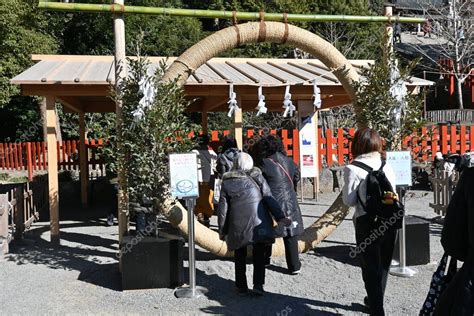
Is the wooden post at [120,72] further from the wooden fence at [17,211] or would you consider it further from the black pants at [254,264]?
the wooden fence at [17,211]

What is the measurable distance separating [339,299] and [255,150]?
2024mm

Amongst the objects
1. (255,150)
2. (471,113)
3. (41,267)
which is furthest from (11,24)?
(471,113)

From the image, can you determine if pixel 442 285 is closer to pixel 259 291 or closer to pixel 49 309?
pixel 259 291

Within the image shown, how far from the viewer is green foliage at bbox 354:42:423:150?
6625 millimetres

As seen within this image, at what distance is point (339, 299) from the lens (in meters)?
5.37

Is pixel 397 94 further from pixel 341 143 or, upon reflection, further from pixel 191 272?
pixel 341 143

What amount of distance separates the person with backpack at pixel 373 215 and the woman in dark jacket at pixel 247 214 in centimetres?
110

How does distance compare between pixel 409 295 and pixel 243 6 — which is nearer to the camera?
pixel 409 295

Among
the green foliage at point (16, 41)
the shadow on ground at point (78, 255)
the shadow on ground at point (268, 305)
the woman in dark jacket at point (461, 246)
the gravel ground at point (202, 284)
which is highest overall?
the green foliage at point (16, 41)

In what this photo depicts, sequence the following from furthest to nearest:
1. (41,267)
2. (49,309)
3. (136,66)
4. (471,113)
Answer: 1. (471,113)
2. (41,267)
3. (136,66)
4. (49,309)

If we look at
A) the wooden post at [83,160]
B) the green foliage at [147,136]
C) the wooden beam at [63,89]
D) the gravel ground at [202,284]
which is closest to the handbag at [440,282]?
the gravel ground at [202,284]

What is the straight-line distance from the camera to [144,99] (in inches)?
229

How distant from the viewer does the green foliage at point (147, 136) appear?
593 centimetres

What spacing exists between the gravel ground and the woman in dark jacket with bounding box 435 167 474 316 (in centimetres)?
226
